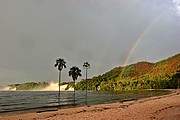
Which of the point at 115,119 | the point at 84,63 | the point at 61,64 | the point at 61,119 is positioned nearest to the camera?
the point at 115,119

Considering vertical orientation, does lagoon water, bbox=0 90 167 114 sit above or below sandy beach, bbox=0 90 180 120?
above

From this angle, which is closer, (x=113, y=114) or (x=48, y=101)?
(x=113, y=114)

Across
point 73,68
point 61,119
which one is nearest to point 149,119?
point 61,119

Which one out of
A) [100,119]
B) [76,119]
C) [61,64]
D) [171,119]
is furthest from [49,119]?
[61,64]

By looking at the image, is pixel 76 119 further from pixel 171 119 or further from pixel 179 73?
pixel 179 73

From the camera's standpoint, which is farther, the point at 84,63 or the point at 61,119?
the point at 84,63

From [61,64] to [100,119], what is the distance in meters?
92.6

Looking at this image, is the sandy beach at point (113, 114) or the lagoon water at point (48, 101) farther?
the lagoon water at point (48, 101)

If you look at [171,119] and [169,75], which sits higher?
[169,75]

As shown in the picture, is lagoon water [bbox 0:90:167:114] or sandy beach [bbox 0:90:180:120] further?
lagoon water [bbox 0:90:167:114]

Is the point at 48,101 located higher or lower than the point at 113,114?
higher

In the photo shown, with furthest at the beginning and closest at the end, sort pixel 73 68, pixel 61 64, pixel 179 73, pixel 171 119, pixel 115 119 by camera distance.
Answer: pixel 179 73
pixel 73 68
pixel 61 64
pixel 115 119
pixel 171 119

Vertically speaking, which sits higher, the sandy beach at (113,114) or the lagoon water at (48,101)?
the lagoon water at (48,101)

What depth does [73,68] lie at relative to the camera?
126812 mm
